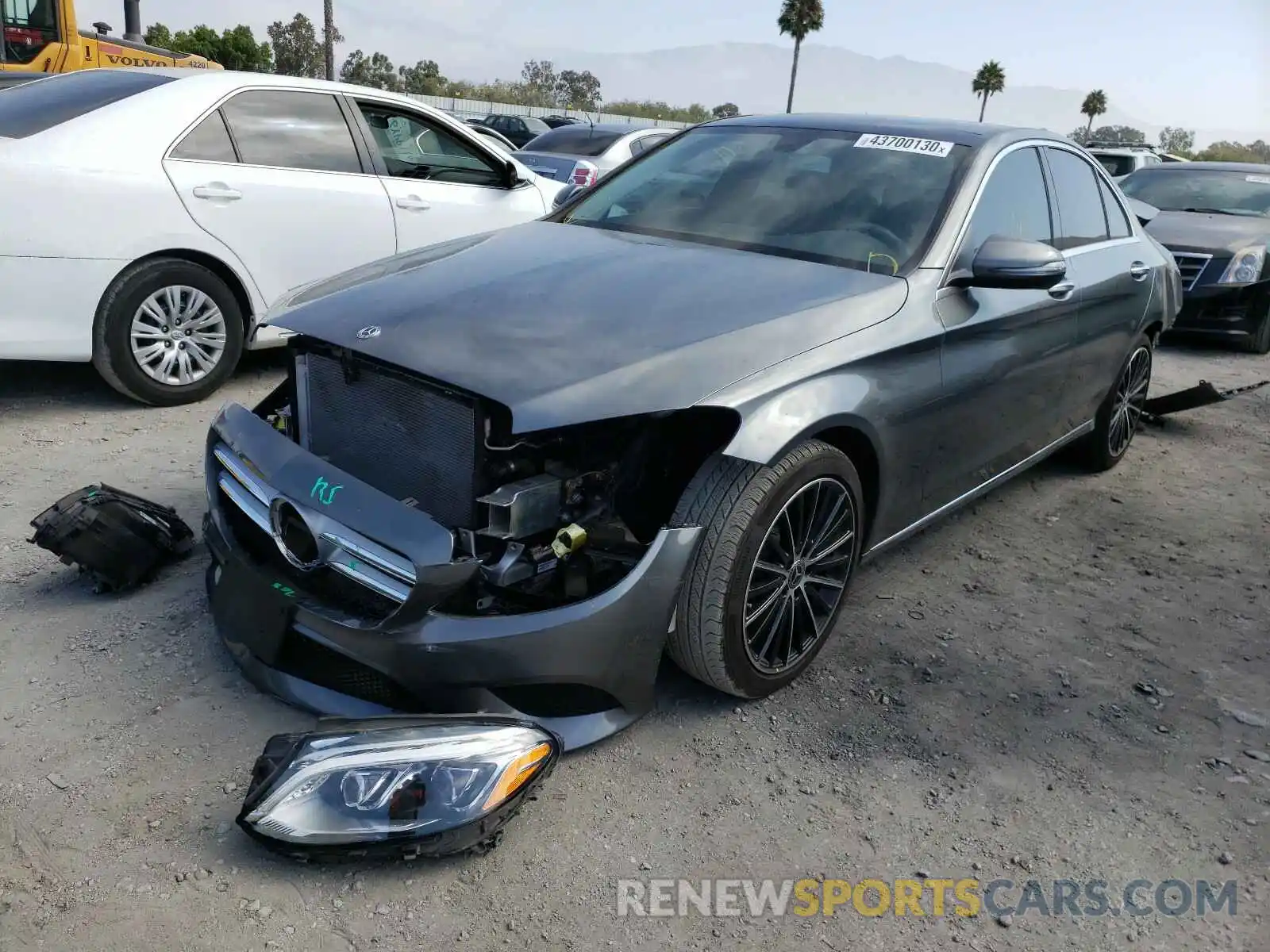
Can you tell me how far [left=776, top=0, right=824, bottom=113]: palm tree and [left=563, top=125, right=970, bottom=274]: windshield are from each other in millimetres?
62887

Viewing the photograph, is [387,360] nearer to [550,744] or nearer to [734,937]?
[550,744]

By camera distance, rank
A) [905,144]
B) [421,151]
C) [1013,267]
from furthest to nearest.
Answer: [421,151] → [905,144] → [1013,267]

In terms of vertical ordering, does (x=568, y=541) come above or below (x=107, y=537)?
above

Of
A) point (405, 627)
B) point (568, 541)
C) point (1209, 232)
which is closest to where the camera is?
point (405, 627)

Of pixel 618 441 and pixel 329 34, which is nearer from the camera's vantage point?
pixel 618 441

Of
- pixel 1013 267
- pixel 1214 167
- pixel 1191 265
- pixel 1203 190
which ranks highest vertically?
pixel 1214 167

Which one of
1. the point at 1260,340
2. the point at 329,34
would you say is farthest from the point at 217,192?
the point at 329,34

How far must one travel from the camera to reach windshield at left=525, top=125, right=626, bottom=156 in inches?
435

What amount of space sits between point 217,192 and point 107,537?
8.01 feet

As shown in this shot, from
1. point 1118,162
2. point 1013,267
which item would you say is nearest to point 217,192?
point 1013,267

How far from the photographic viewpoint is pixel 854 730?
9.58ft

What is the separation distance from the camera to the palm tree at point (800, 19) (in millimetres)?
62438

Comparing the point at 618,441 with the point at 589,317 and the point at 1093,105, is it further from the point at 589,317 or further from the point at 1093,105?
the point at 1093,105

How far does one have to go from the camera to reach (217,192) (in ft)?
16.6
